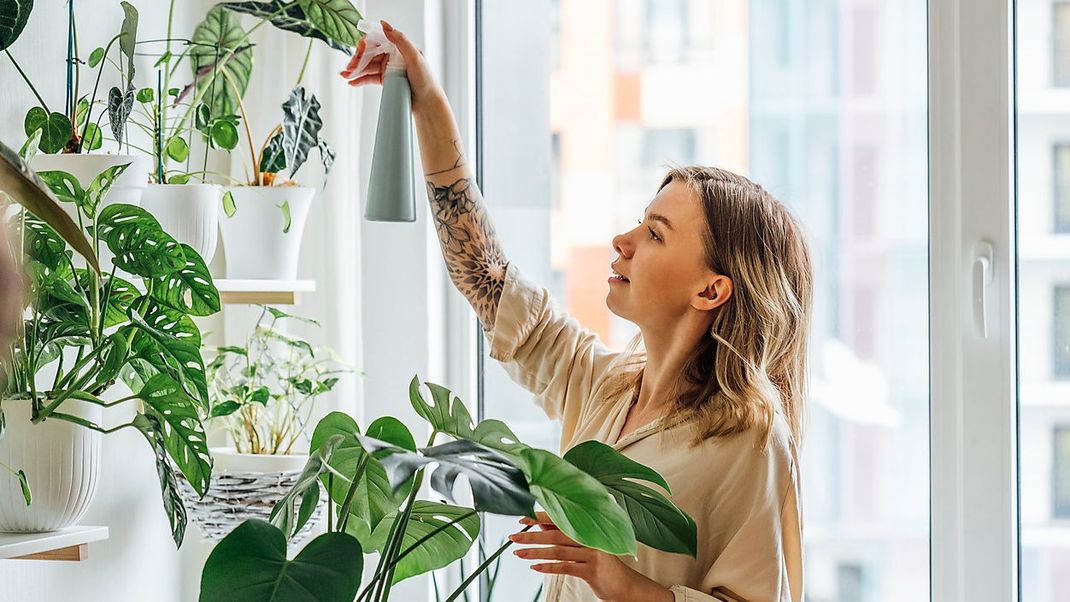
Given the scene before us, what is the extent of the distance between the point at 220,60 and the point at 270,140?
0.13 metres

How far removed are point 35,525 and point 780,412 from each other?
931 millimetres

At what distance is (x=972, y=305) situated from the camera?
170cm

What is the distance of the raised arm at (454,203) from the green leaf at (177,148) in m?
0.26

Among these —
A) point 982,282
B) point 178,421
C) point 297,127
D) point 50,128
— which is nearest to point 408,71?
point 297,127

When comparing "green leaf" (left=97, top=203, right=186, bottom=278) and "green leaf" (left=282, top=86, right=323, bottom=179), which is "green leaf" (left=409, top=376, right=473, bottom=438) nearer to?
"green leaf" (left=97, top=203, right=186, bottom=278)

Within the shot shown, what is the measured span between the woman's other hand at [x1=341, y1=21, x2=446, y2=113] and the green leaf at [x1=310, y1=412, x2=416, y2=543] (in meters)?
0.57

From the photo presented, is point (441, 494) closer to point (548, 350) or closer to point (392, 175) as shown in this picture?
point (392, 175)

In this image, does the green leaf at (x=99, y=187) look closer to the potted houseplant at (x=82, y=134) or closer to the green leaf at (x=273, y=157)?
the potted houseplant at (x=82, y=134)

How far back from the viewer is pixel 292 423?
5.51ft

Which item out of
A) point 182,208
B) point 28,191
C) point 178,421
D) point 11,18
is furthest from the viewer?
point 182,208

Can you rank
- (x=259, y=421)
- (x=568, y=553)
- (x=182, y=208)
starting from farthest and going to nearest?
(x=259, y=421)
(x=182, y=208)
(x=568, y=553)

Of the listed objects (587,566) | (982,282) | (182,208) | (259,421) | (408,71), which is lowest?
(587,566)

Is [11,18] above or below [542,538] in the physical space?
above

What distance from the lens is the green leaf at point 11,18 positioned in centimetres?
97
